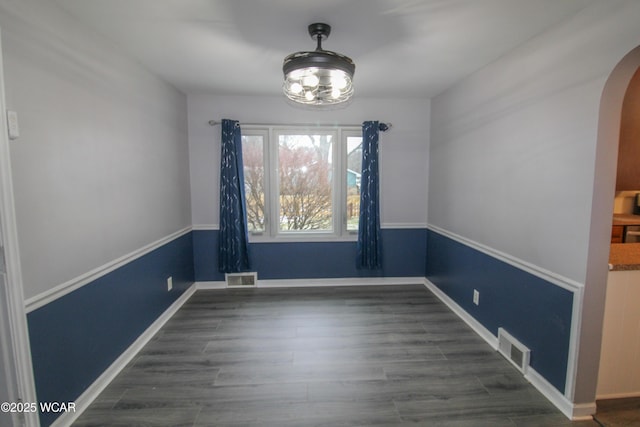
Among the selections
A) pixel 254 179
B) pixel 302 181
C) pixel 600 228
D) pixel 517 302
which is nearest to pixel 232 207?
pixel 254 179

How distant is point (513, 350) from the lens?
2.19 metres

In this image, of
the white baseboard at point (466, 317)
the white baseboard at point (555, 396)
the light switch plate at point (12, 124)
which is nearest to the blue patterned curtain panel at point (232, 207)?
the light switch plate at point (12, 124)

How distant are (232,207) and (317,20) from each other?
2.27m

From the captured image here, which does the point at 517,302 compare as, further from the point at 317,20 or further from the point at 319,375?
the point at 317,20

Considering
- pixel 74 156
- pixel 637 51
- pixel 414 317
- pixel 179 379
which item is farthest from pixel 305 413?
pixel 637 51

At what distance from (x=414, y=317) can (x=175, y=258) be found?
8.44 ft

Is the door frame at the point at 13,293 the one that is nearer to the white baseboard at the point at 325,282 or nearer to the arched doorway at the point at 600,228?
the white baseboard at the point at 325,282

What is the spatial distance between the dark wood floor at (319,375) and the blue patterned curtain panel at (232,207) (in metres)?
0.69

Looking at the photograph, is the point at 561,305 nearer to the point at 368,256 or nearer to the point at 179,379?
the point at 368,256

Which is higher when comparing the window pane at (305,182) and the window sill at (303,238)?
the window pane at (305,182)

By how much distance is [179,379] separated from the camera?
205 cm

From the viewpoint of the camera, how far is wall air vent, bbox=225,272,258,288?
3.73 meters

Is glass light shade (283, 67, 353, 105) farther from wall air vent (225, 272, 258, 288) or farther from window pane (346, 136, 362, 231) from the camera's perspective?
wall air vent (225, 272, 258, 288)

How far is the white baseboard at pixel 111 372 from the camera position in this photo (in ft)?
5.53
